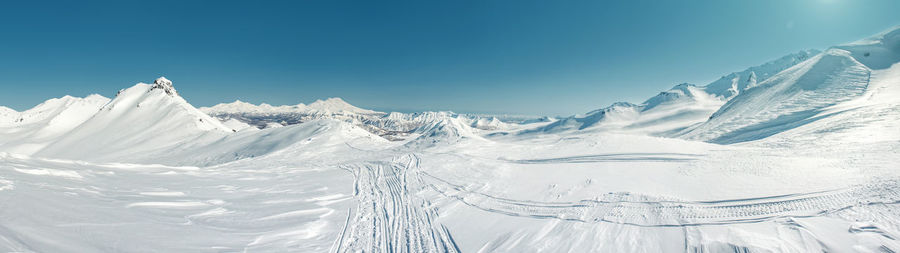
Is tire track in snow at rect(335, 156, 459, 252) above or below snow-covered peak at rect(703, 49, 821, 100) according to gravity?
below

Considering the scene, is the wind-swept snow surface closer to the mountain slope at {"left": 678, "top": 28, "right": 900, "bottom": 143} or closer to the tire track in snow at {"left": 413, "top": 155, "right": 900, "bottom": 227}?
the tire track in snow at {"left": 413, "top": 155, "right": 900, "bottom": 227}

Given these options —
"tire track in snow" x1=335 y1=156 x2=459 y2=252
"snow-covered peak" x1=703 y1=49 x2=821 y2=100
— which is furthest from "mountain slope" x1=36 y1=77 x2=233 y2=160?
"snow-covered peak" x1=703 y1=49 x2=821 y2=100

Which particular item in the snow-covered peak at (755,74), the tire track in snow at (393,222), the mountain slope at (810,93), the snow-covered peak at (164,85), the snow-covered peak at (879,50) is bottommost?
the tire track in snow at (393,222)

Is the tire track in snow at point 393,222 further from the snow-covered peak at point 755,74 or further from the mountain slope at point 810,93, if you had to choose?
the snow-covered peak at point 755,74

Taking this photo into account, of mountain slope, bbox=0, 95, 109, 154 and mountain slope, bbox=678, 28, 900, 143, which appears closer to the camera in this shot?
mountain slope, bbox=678, 28, 900, 143

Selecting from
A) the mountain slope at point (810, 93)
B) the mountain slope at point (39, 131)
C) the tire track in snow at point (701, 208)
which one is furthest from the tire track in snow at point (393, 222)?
the mountain slope at point (39, 131)

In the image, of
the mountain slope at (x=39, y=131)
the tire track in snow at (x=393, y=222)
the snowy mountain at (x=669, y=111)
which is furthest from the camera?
the snowy mountain at (x=669, y=111)

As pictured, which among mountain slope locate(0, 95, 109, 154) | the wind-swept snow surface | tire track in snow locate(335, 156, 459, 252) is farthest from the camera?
mountain slope locate(0, 95, 109, 154)

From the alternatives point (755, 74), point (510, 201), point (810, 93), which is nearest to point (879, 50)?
point (810, 93)
